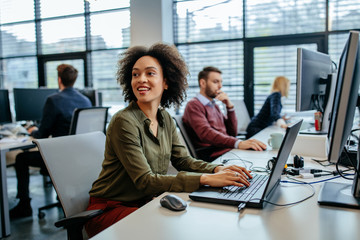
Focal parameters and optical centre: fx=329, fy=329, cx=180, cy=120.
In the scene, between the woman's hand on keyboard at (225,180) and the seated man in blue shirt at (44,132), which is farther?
the seated man in blue shirt at (44,132)

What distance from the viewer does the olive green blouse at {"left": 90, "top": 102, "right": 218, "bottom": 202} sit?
1236 mm

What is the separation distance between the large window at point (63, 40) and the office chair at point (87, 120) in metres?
2.70

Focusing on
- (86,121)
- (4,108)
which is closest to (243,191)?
(86,121)

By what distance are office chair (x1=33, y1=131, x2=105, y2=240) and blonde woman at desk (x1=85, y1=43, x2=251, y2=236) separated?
61 mm

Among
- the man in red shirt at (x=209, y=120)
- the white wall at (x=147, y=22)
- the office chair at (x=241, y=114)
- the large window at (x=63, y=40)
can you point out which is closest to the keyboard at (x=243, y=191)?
the man in red shirt at (x=209, y=120)

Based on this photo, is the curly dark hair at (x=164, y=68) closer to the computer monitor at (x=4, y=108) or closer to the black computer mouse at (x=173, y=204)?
the black computer mouse at (x=173, y=204)

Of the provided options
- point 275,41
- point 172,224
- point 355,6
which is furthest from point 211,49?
point 172,224

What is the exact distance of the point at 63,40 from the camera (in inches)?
238

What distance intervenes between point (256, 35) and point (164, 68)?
3.55 m

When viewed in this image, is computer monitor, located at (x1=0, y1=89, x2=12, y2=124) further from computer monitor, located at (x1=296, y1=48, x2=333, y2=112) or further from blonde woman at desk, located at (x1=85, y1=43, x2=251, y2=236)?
computer monitor, located at (x1=296, y1=48, x2=333, y2=112)

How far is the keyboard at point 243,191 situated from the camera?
3.50 ft

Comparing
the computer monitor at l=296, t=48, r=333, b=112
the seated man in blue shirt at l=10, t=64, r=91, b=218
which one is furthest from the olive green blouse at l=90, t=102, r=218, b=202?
the seated man in blue shirt at l=10, t=64, r=91, b=218

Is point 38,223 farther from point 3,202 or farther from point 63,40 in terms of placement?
point 63,40

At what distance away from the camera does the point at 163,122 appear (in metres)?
1.60
